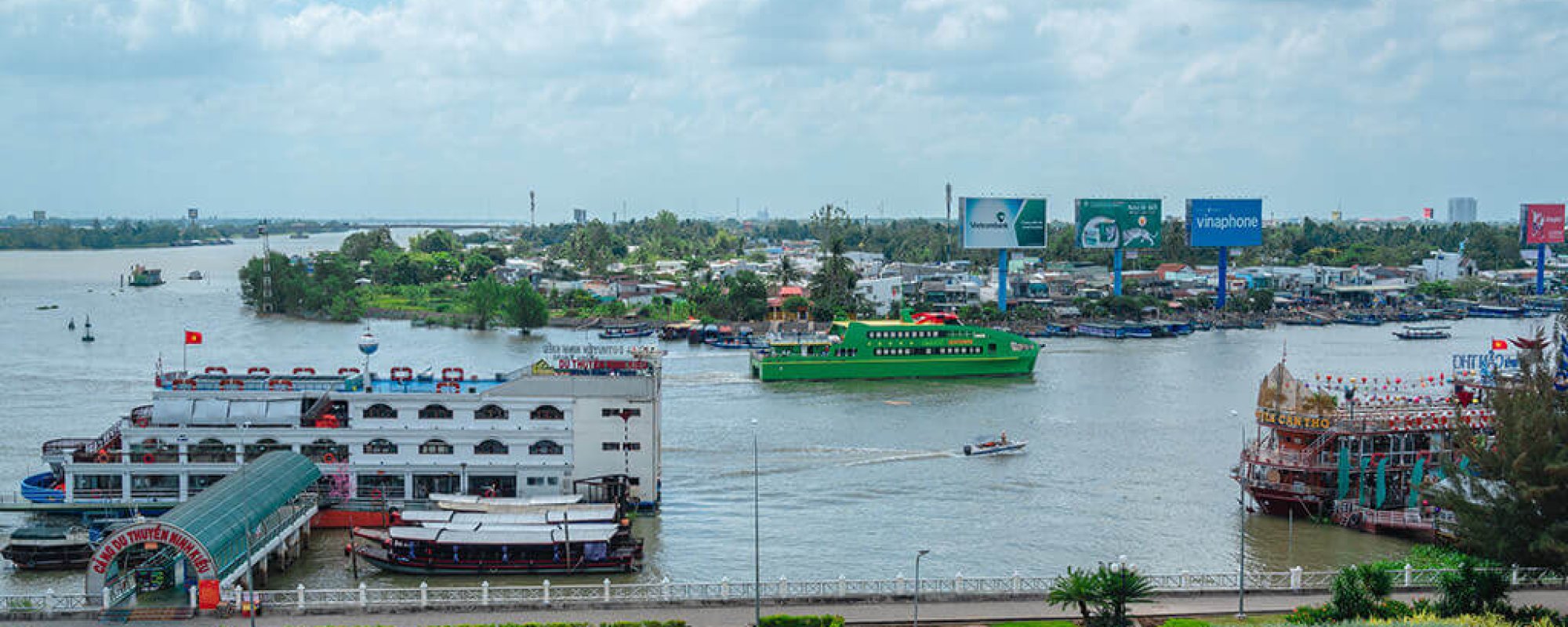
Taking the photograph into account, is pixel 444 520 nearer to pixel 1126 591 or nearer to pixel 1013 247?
pixel 1126 591

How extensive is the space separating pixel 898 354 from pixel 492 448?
32719mm

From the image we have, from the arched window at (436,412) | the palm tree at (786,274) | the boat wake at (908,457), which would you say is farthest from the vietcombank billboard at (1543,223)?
the arched window at (436,412)

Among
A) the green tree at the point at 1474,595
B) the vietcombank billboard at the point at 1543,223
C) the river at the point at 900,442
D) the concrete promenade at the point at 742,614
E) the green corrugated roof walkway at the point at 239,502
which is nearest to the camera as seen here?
the concrete promenade at the point at 742,614

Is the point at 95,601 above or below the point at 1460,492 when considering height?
below

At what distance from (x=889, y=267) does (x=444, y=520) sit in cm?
8384

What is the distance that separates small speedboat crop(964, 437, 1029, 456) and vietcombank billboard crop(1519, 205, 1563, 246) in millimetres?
78030

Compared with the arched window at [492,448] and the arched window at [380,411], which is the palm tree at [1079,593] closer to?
the arched window at [492,448]

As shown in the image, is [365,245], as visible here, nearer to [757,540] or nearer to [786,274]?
[786,274]

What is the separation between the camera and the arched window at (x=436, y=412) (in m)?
31.4

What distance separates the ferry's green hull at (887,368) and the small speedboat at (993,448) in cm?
1928

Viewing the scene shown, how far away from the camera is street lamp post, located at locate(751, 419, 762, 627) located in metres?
20.8

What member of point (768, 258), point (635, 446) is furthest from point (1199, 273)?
point (635, 446)

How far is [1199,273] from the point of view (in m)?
109

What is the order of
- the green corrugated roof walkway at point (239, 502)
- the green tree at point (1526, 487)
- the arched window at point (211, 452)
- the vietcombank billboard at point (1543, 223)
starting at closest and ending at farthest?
1. the green tree at point (1526, 487)
2. the green corrugated roof walkway at point (239, 502)
3. the arched window at point (211, 452)
4. the vietcombank billboard at point (1543, 223)
